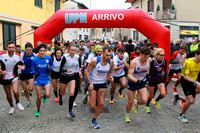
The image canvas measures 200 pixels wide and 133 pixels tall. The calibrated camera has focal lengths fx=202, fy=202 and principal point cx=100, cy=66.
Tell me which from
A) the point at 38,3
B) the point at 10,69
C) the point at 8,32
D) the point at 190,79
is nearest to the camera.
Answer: the point at 190,79

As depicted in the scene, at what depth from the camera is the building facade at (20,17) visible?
1438cm

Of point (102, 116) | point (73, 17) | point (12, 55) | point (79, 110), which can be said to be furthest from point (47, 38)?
point (102, 116)

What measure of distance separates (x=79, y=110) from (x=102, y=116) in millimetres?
871

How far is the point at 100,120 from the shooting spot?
5.31 meters

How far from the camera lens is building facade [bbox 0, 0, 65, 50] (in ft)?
47.2

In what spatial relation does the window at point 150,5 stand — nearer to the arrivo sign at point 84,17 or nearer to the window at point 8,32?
the arrivo sign at point 84,17

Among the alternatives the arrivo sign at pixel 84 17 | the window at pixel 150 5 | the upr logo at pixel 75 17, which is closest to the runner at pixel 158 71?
the arrivo sign at pixel 84 17

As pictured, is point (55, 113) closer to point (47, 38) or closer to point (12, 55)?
point (12, 55)

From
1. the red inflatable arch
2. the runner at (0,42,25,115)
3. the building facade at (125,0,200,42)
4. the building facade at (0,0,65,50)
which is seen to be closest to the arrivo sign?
the red inflatable arch

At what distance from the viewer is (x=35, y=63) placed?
5734mm

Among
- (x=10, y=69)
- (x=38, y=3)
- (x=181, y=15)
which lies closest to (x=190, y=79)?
(x=10, y=69)

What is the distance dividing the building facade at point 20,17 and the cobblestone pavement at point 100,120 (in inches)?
273

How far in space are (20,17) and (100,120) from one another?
46.5ft

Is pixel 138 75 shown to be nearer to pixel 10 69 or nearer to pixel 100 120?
pixel 100 120
